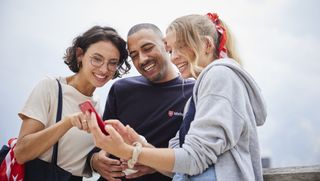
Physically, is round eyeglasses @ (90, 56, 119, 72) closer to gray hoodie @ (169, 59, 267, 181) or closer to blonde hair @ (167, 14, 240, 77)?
blonde hair @ (167, 14, 240, 77)

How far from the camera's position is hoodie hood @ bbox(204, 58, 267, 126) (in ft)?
6.70

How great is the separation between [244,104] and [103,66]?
168 centimetres

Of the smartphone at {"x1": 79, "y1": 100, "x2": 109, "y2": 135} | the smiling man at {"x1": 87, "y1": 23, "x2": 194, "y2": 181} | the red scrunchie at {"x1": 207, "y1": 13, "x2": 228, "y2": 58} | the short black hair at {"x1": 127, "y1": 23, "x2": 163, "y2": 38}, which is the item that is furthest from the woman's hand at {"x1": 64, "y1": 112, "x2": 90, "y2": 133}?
the short black hair at {"x1": 127, "y1": 23, "x2": 163, "y2": 38}

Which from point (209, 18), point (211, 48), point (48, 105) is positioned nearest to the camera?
point (211, 48)

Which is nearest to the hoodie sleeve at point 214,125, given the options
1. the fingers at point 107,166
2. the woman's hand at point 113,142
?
the woman's hand at point 113,142

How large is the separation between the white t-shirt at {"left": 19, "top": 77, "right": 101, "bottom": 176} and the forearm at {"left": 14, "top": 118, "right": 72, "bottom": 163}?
12 centimetres

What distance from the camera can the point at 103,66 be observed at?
323 cm

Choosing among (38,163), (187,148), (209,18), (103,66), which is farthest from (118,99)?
(187,148)

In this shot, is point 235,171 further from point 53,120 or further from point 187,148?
point 53,120

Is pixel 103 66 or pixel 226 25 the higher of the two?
pixel 226 25

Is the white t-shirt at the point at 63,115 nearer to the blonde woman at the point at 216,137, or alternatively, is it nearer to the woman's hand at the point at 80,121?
the woman's hand at the point at 80,121

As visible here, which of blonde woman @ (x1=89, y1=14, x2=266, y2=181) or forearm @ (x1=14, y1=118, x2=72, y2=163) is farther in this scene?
forearm @ (x1=14, y1=118, x2=72, y2=163)

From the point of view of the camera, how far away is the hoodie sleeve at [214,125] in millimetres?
1856

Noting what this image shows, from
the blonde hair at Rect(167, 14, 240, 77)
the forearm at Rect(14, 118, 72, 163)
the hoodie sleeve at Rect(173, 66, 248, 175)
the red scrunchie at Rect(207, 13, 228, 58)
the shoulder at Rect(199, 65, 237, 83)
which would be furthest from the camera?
the forearm at Rect(14, 118, 72, 163)
